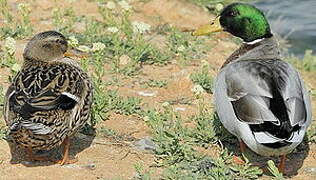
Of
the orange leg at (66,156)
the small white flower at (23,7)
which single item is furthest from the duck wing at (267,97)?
the small white flower at (23,7)

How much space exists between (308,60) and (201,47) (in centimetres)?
161

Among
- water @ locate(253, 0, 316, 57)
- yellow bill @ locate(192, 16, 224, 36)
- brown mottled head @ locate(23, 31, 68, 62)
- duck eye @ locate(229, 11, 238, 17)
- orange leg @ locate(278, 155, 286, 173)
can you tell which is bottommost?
water @ locate(253, 0, 316, 57)

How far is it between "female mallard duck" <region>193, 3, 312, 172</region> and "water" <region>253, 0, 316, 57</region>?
532 cm

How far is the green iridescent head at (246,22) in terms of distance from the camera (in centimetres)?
698

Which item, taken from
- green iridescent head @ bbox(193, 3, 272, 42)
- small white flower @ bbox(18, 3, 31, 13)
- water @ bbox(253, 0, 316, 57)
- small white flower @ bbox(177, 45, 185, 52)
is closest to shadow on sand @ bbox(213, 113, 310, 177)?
green iridescent head @ bbox(193, 3, 272, 42)

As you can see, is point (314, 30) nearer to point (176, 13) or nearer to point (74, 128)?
point (176, 13)

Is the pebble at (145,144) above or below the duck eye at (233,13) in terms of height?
below

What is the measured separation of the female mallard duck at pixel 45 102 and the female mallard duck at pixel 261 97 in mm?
1122

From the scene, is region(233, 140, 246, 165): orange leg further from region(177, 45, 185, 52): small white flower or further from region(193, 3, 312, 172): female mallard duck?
region(177, 45, 185, 52): small white flower

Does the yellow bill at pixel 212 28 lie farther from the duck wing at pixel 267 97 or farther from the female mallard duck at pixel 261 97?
the duck wing at pixel 267 97

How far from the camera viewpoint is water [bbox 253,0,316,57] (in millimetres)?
12820

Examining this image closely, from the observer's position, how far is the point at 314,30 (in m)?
13.3

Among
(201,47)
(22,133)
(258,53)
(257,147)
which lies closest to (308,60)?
(201,47)

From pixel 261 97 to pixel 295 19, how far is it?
784cm
